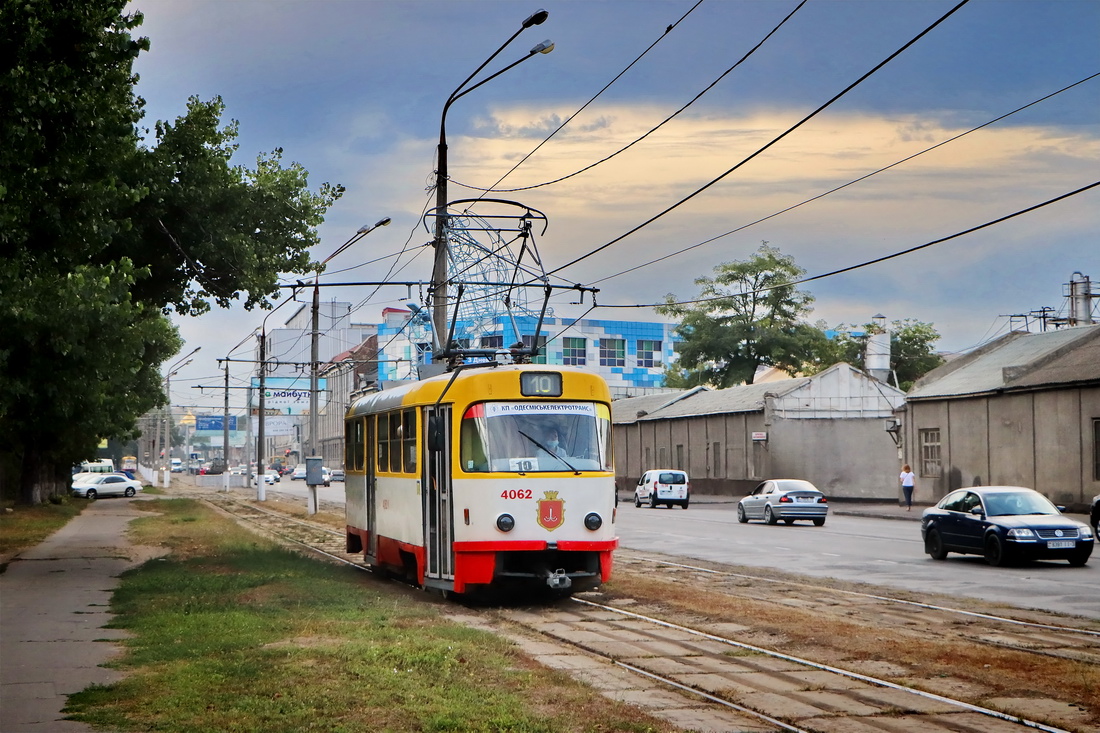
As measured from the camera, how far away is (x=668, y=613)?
14.3 m

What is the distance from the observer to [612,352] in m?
126

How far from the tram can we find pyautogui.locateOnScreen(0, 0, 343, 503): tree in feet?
19.9

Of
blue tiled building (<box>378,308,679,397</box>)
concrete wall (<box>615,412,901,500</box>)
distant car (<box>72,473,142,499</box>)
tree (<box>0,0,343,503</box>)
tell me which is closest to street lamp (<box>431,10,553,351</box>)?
tree (<box>0,0,343,503</box>)

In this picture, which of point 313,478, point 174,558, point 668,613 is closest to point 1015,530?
point 668,613

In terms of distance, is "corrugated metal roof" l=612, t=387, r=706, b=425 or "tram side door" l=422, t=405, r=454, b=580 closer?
"tram side door" l=422, t=405, r=454, b=580

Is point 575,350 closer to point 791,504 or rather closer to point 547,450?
point 791,504

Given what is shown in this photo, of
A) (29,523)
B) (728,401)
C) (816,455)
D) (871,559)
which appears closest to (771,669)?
(871,559)

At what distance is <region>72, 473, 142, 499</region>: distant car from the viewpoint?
230 ft

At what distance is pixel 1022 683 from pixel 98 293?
15.2 metres

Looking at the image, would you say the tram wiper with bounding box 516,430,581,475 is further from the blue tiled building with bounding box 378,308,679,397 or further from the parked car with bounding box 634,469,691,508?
the blue tiled building with bounding box 378,308,679,397

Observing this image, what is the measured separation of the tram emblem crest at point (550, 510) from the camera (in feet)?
49.0

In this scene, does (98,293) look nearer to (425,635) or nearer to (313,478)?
(425,635)

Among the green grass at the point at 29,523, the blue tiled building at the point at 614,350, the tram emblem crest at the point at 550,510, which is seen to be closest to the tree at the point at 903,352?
the blue tiled building at the point at 614,350

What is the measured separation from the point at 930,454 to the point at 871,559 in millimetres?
27385
